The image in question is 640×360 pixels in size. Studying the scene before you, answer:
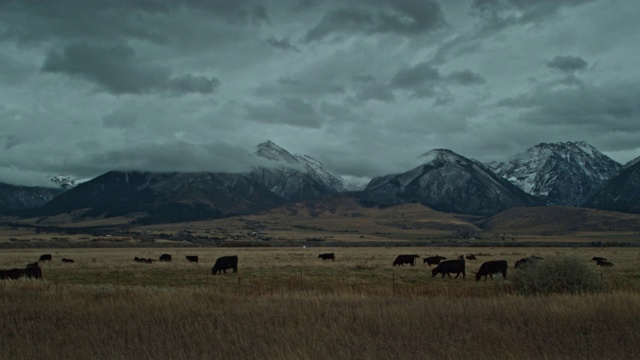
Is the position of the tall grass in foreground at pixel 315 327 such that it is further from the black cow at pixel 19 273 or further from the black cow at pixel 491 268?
the black cow at pixel 491 268

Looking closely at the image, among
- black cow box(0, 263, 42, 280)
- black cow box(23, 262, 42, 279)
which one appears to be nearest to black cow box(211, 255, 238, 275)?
black cow box(23, 262, 42, 279)

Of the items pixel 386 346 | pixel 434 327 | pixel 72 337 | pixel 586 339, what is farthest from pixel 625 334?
pixel 72 337

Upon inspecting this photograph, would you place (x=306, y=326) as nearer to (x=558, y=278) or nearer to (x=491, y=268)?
(x=558, y=278)

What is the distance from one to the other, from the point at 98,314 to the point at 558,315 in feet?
43.5

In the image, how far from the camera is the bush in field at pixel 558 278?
22334 millimetres

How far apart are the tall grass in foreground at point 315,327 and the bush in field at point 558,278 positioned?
5.69 m

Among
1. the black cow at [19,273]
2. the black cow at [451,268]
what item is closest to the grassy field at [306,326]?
the black cow at [19,273]

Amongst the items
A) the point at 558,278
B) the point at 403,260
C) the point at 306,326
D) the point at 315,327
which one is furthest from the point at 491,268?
the point at 315,327

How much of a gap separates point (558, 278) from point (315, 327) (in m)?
14.2

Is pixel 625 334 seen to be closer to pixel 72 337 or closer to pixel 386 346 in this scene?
pixel 386 346

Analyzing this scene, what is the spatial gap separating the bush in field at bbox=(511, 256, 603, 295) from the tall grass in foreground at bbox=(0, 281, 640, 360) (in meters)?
5.69

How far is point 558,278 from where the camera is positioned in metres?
22.6

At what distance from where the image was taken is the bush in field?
22.3 m

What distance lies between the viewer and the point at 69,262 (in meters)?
49.0
